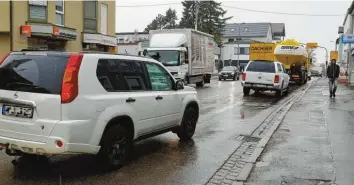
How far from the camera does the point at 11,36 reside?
20266 mm

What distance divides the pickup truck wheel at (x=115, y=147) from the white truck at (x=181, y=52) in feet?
54.6

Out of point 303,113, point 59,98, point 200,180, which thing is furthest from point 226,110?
point 59,98

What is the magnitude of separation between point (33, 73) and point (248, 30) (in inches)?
3770

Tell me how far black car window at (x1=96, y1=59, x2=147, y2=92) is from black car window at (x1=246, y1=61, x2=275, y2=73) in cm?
1411

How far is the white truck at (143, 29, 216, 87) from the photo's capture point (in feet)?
77.2

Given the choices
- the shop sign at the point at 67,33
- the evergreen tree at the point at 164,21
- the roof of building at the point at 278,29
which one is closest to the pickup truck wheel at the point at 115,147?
the shop sign at the point at 67,33

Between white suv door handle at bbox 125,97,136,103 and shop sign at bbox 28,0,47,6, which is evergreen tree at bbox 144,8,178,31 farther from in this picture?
white suv door handle at bbox 125,97,136,103

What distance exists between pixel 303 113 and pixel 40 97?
10.0 m

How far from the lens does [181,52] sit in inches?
935

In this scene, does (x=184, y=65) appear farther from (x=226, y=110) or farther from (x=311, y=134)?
(x=311, y=134)

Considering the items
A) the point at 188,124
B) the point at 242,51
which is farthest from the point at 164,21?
the point at 188,124

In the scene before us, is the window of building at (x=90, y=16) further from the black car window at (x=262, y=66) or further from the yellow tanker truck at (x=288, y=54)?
the yellow tanker truck at (x=288, y=54)

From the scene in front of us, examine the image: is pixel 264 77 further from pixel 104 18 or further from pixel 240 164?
pixel 240 164

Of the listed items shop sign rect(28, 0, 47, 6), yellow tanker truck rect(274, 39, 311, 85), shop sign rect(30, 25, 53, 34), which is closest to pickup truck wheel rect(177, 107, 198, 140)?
shop sign rect(30, 25, 53, 34)
